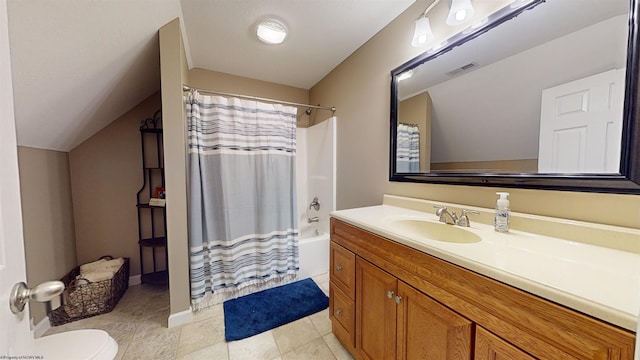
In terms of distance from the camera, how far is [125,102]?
190 centimetres

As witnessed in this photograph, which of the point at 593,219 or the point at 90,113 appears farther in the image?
the point at 90,113

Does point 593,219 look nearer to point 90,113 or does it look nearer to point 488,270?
point 488,270

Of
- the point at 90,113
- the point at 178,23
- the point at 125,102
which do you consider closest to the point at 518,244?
the point at 178,23

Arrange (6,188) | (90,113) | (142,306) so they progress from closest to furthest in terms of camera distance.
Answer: (6,188), (90,113), (142,306)

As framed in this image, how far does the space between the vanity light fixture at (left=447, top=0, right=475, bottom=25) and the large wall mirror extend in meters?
0.09

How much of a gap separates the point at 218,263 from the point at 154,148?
1.34 meters

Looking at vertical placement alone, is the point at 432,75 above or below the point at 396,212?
above

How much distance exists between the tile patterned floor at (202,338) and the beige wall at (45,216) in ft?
1.43

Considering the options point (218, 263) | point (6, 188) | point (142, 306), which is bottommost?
point (142, 306)

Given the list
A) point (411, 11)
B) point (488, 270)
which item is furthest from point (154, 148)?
point (488, 270)

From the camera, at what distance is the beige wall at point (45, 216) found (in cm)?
142

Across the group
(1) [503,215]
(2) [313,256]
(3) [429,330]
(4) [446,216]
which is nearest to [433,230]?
(4) [446,216]

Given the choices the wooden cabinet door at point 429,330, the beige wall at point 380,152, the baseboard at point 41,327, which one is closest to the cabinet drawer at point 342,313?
the wooden cabinet door at point 429,330

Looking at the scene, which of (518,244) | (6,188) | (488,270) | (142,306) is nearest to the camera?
(6,188)
